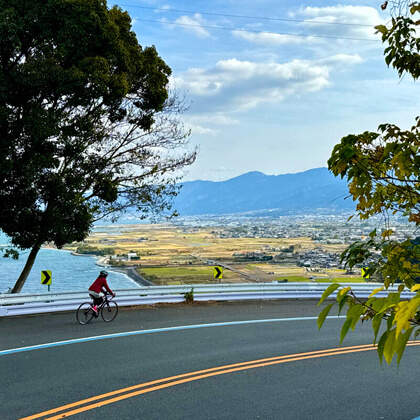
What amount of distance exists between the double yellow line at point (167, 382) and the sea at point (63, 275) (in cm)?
745

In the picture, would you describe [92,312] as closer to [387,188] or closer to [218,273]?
[218,273]

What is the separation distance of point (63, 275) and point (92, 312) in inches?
307

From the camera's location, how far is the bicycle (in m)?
13.3

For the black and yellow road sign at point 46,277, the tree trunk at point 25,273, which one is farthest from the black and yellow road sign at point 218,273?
the tree trunk at point 25,273

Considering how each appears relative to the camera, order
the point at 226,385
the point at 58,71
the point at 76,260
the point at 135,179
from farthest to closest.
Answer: the point at 76,260 < the point at 135,179 < the point at 58,71 < the point at 226,385

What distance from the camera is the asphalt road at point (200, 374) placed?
22.7 feet

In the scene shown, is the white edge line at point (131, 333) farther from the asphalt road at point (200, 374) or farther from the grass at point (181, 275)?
the grass at point (181, 275)

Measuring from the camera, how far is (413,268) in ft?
10.8

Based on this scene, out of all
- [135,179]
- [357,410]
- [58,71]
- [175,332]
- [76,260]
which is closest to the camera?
[357,410]

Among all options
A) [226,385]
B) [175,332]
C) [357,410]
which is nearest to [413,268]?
[357,410]

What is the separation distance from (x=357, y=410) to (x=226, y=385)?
2127 mm

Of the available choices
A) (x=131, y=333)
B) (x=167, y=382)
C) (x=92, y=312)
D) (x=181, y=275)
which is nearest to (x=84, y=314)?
(x=92, y=312)

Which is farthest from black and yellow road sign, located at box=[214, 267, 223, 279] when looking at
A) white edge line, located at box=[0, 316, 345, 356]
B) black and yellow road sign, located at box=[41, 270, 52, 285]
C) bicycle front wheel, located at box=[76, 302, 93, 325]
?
black and yellow road sign, located at box=[41, 270, 52, 285]

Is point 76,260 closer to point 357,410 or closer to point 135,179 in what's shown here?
point 135,179
